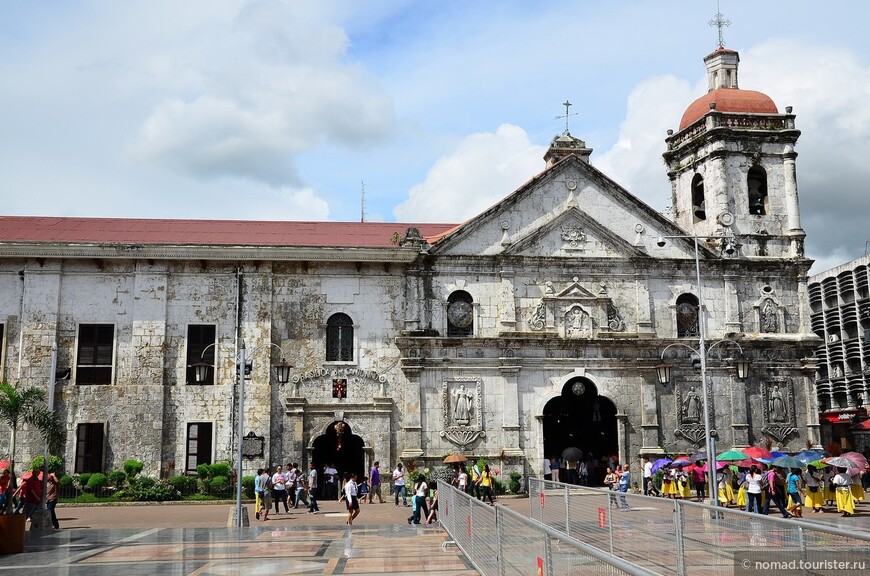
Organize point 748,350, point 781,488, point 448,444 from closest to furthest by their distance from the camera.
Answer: point 781,488, point 448,444, point 748,350

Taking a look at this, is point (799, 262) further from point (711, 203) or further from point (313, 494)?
point (313, 494)

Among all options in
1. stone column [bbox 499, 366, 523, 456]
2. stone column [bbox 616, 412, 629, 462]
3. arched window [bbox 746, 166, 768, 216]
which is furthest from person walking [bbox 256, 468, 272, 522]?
arched window [bbox 746, 166, 768, 216]

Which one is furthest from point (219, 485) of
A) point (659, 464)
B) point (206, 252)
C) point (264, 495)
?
point (659, 464)

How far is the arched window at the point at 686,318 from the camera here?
35.2 metres

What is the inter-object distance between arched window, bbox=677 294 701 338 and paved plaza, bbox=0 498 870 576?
1066 cm

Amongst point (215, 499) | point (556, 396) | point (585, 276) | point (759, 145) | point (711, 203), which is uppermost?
point (759, 145)

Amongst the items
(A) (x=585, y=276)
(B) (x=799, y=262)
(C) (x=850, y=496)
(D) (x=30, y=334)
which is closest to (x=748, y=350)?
(B) (x=799, y=262)

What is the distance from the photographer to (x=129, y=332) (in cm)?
3244

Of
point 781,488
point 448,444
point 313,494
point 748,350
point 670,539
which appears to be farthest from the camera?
point 748,350

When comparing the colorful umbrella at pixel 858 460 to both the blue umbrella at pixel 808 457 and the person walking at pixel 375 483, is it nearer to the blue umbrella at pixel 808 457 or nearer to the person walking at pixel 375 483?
the blue umbrella at pixel 808 457

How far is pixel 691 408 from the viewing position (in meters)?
34.3

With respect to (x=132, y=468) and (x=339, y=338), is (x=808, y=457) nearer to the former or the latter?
(x=339, y=338)

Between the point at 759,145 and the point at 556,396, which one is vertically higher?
the point at 759,145

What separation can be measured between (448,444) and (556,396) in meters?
4.64
